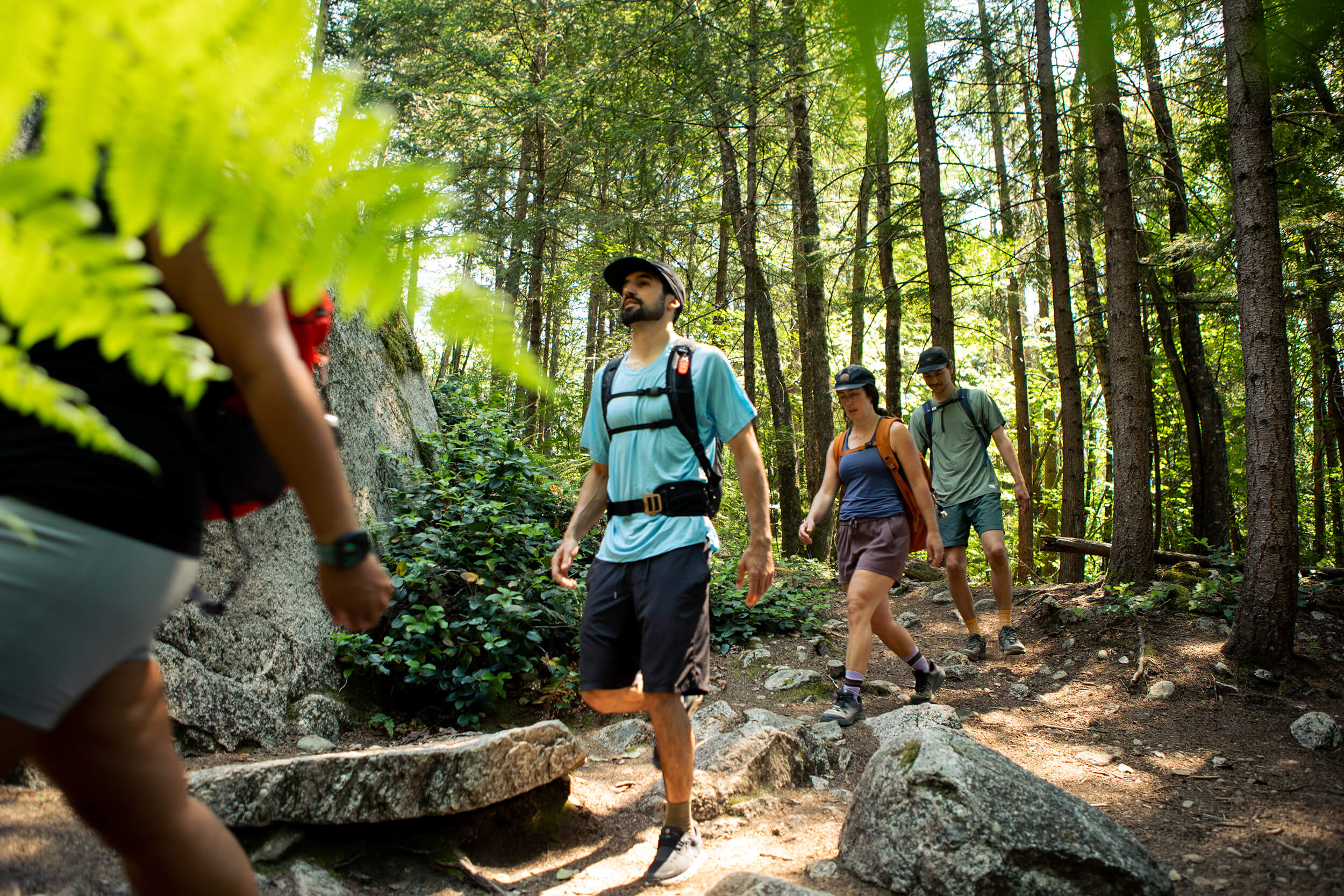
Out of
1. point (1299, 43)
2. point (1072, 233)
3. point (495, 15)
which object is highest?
point (495, 15)

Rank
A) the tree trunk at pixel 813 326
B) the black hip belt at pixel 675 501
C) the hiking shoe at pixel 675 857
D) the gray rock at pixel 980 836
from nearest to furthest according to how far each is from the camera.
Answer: the gray rock at pixel 980 836, the hiking shoe at pixel 675 857, the black hip belt at pixel 675 501, the tree trunk at pixel 813 326

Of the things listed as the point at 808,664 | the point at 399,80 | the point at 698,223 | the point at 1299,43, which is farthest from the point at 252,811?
the point at 399,80

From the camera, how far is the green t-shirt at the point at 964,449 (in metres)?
6.26

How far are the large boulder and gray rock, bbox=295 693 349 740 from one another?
0.07 metres

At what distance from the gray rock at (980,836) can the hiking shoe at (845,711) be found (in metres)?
1.70

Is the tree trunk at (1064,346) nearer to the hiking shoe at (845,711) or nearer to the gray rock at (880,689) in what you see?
the gray rock at (880,689)

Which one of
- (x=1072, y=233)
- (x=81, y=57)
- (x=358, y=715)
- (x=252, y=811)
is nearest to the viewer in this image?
(x=81, y=57)

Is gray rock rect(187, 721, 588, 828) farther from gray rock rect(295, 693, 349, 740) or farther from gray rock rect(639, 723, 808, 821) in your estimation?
gray rock rect(295, 693, 349, 740)

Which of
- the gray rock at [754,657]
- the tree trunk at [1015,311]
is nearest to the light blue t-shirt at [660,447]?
the gray rock at [754,657]

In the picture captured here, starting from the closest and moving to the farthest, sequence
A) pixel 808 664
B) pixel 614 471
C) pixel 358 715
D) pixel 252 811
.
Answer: pixel 252 811
pixel 614 471
pixel 358 715
pixel 808 664

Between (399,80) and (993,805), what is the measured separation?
13597mm

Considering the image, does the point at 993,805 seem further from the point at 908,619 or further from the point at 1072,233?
the point at 1072,233

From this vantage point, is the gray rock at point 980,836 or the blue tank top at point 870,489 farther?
the blue tank top at point 870,489

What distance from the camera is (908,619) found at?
8.35 m
